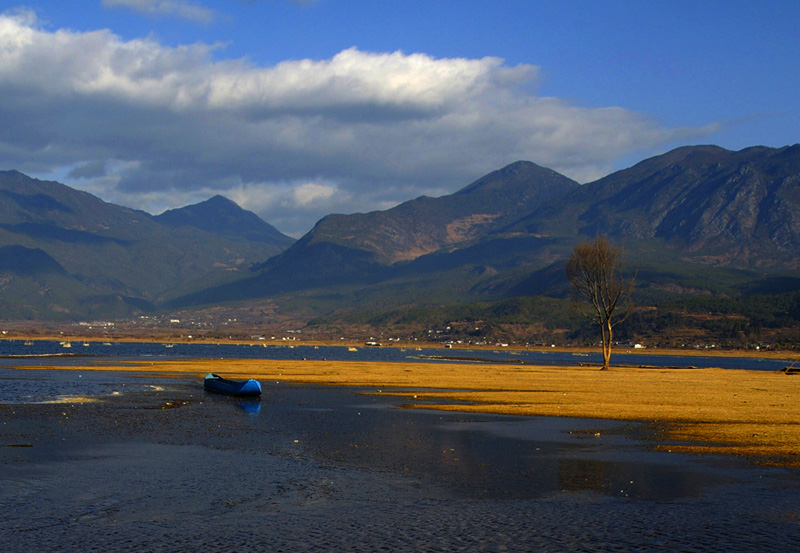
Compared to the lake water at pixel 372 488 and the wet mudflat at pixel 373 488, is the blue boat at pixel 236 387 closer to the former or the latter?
the lake water at pixel 372 488

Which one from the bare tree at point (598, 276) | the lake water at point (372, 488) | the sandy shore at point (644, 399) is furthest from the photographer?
the bare tree at point (598, 276)

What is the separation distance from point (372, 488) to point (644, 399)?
42.6 m

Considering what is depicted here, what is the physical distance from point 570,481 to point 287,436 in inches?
733

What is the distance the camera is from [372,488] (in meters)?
30.8

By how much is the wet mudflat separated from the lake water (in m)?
0.09

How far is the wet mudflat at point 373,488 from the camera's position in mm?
23984

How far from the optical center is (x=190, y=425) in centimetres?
4884

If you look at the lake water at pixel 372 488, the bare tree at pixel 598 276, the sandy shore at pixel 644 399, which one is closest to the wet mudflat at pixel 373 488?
the lake water at pixel 372 488

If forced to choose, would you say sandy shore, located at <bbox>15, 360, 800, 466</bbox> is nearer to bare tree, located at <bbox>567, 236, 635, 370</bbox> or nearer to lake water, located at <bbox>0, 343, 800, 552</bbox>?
lake water, located at <bbox>0, 343, 800, 552</bbox>

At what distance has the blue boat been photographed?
69.9 m

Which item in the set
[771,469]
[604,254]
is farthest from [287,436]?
[604,254]

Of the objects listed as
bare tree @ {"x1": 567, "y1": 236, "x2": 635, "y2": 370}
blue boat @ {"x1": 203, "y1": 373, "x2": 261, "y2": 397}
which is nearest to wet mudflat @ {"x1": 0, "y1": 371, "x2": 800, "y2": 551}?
blue boat @ {"x1": 203, "y1": 373, "x2": 261, "y2": 397}

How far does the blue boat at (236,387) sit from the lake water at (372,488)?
58.1 ft

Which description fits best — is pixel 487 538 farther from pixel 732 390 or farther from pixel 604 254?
pixel 604 254
